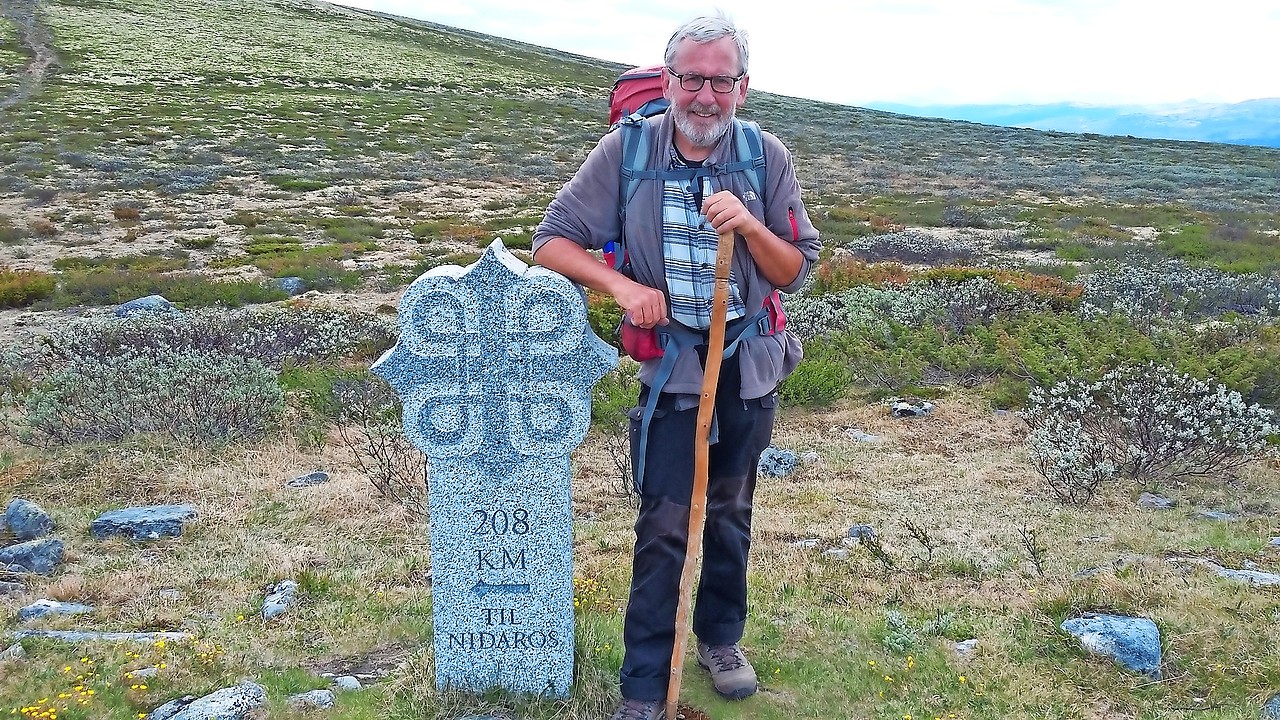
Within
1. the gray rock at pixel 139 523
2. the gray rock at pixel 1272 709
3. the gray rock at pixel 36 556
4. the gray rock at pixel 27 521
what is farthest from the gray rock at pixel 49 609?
the gray rock at pixel 1272 709

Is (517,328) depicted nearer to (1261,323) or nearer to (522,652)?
(522,652)

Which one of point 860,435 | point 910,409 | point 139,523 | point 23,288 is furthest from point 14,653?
point 23,288

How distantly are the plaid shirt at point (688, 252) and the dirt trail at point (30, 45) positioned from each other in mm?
44232

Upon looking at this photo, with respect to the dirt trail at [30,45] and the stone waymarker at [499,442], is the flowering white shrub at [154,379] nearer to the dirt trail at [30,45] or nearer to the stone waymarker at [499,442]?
the stone waymarker at [499,442]

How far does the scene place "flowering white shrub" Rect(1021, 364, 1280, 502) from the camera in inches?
222

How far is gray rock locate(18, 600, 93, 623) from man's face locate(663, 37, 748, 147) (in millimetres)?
3395

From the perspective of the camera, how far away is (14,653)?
336cm

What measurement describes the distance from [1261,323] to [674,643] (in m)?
9.08

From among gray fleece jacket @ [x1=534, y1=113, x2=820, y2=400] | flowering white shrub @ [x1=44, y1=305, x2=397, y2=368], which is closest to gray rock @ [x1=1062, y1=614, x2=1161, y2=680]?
gray fleece jacket @ [x1=534, y1=113, x2=820, y2=400]

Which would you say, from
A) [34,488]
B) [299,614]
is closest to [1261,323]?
[299,614]

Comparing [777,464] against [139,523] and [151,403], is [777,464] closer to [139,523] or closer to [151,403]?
[139,523]

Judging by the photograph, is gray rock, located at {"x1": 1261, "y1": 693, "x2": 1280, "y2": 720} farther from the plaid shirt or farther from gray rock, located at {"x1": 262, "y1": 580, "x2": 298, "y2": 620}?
gray rock, located at {"x1": 262, "y1": 580, "x2": 298, "y2": 620}

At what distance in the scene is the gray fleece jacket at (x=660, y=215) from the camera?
104 inches

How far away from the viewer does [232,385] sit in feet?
22.5
